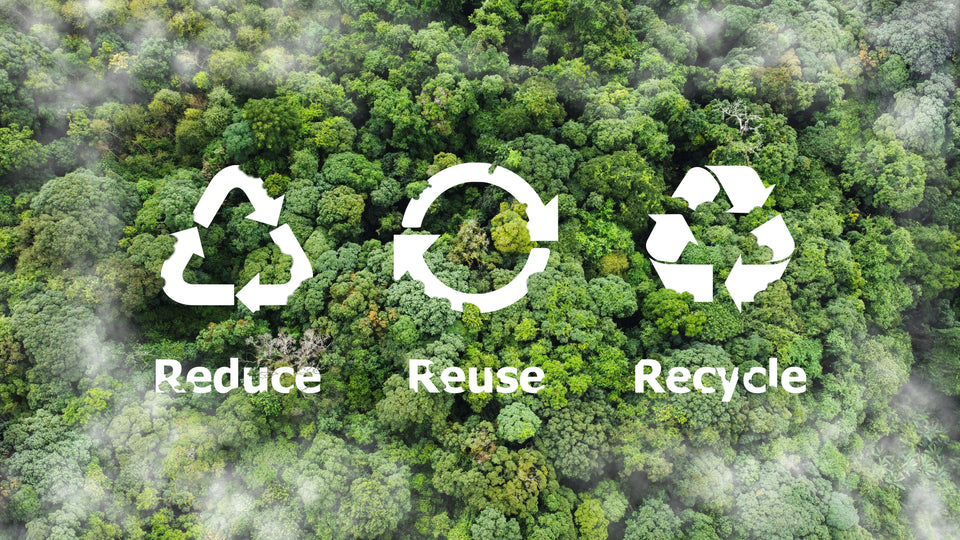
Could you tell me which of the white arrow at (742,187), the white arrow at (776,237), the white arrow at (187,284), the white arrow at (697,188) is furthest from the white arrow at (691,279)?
the white arrow at (187,284)

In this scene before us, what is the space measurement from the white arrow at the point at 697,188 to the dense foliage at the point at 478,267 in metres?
0.70

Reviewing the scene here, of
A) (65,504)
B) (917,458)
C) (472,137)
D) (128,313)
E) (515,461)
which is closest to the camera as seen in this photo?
(65,504)

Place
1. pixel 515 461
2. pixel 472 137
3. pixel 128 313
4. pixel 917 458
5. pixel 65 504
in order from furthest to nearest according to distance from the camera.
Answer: pixel 472 137
pixel 917 458
pixel 128 313
pixel 515 461
pixel 65 504

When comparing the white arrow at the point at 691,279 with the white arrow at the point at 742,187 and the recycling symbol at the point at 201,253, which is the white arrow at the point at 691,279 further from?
the recycling symbol at the point at 201,253

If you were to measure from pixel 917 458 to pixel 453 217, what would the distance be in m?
24.8

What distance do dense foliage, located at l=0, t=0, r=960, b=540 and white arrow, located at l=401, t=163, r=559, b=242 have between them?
823mm

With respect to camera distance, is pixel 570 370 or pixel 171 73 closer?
pixel 570 370

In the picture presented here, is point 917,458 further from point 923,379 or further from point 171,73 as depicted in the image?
point 171,73

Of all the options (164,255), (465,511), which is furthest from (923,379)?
(164,255)

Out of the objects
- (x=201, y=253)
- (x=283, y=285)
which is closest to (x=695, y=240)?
(x=283, y=285)

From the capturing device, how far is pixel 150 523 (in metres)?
24.5

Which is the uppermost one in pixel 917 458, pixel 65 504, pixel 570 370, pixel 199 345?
pixel 199 345

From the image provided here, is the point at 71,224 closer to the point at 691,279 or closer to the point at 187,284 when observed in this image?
the point at 187,284

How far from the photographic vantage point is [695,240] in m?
29.7
